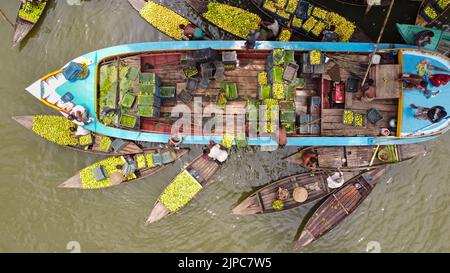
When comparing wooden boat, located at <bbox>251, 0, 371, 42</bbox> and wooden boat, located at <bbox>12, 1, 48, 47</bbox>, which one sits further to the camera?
wooden boat, located at <bbox>12, 1, 48, 47</bbox>

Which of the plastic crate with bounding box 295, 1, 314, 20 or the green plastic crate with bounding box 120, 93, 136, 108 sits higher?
the plastic crate with bounding box 295, 1, 314, 20

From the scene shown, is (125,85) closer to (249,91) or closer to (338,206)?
(249,91)

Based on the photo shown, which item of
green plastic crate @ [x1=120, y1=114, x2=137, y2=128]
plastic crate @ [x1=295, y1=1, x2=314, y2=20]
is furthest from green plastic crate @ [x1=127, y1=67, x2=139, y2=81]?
plastic crate @ [x1=295, y1=1, x2=314, y2=20]

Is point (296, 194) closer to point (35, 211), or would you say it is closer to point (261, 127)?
point (261, 127)

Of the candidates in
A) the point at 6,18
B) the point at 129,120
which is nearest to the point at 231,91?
the point at 129,120

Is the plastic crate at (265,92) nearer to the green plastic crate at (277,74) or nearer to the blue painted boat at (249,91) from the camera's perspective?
the blue painted boat at (249,91)

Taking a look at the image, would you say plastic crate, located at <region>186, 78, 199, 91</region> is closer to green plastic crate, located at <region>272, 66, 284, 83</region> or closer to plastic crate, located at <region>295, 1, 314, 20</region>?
green plastic crate, located at <region>272, 66, 284, 83</region>
